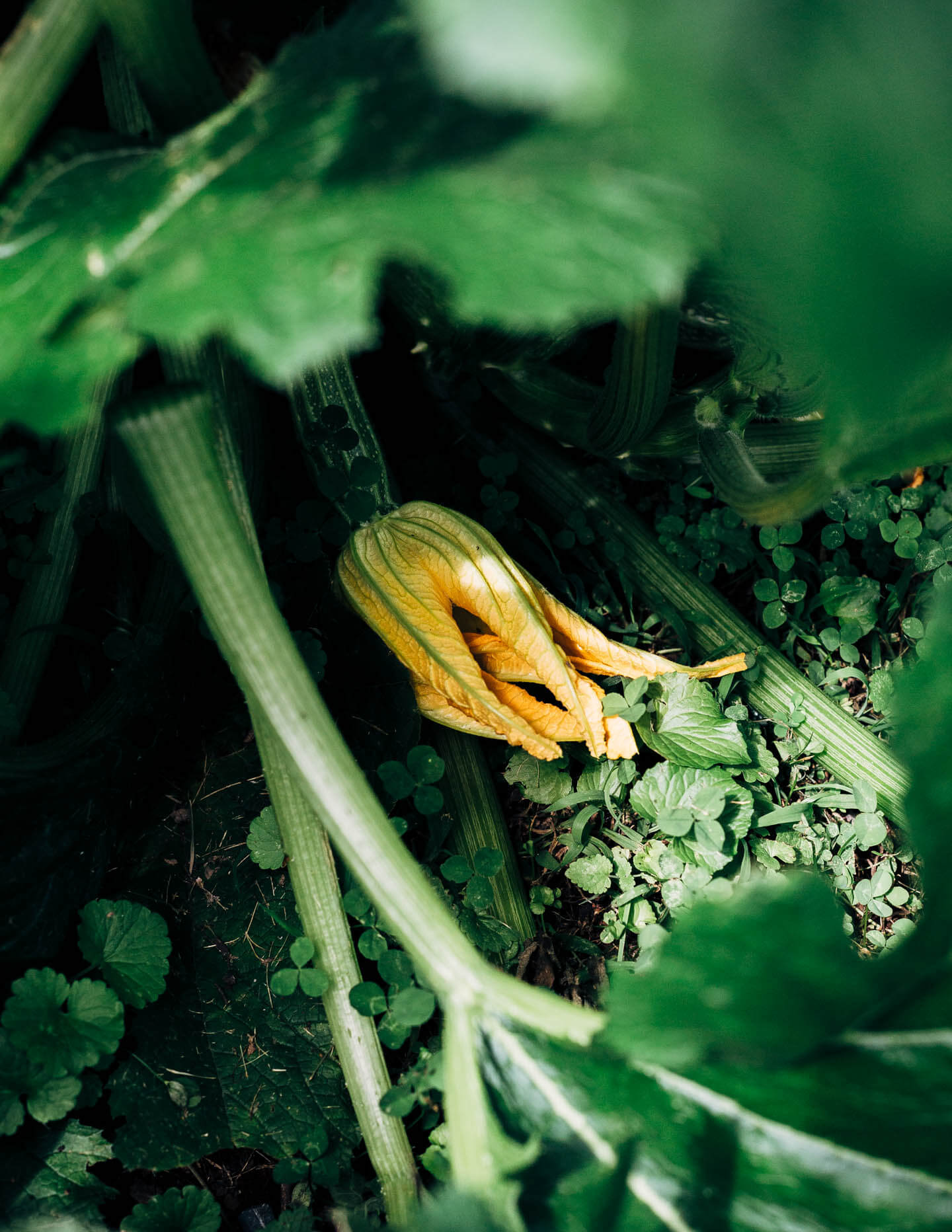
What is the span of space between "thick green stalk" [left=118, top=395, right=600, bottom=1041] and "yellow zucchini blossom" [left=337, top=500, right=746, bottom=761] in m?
0.48

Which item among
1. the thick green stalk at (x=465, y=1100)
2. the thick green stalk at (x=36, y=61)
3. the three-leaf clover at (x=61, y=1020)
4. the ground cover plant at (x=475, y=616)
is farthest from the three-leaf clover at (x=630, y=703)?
the thick green stalk at (x=36, y=61)

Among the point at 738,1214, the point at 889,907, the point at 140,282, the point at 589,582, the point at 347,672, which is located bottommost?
the point at 889,907

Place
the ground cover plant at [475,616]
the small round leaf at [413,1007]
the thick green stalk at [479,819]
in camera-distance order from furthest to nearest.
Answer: the thick green stalk at [479,819] → the small round leaf at [413,1007] → the ground cover plant at [475,616]

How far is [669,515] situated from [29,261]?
4.49 ft

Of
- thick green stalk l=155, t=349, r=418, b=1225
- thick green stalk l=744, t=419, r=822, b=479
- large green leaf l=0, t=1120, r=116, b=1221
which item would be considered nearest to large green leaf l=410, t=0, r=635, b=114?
thick green stalk l=155, t=349, r=418, b=1225

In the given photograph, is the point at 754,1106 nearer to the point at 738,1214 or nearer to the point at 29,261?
the point at 738,1214

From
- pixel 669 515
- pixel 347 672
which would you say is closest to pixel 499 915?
pixel 347 672

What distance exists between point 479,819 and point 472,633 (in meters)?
0.37

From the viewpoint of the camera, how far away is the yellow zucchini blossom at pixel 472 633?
4.84 ft

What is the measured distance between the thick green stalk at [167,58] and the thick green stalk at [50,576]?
1.92ft

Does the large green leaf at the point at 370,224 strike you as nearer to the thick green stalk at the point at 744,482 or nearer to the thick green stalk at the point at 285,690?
the thick green stalk at the point at 285,690

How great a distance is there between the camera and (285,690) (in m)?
1.00

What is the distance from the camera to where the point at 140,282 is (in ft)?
2.49

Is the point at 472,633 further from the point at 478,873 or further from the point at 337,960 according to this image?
the point at 337,960
